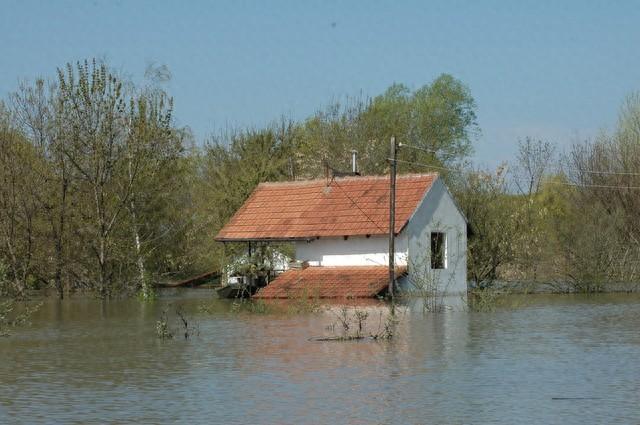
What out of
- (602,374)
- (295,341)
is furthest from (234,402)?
(295,341)

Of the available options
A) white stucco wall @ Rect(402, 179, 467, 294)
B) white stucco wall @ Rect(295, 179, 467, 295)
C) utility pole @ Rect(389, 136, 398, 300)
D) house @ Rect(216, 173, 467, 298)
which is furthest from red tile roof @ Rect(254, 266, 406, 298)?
white stucco wall @ Rect(402, 179, 467, 294)

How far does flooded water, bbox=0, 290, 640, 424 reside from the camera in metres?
14.7

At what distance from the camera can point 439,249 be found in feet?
141

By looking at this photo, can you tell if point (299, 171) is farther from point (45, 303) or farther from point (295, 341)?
point (295, 341)

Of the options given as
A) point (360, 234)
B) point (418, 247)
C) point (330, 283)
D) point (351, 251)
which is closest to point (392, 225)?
point (360, 234)

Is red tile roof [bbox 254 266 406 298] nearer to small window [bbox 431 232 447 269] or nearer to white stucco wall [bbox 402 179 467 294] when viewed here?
white stucco wall [bbox 402 179 467 294]

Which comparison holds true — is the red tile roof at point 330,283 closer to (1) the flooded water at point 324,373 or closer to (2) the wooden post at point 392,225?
(2) the wooden post at point 392,225

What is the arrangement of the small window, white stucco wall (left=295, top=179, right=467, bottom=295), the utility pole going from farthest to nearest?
the small window < white stucco wall (left=295, top=179, right=467, bottom=295) < the utility pole

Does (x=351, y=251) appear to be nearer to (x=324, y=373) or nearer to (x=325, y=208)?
(x=325, y=208)

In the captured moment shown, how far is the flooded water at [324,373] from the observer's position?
14.7m

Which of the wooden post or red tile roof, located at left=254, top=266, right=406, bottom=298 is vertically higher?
the wooden post

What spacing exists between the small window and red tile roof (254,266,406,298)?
2756 mm

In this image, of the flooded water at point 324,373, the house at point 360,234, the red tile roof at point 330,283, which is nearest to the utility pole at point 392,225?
the red tile roof at point 330,283

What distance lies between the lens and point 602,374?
18406 millimetres
